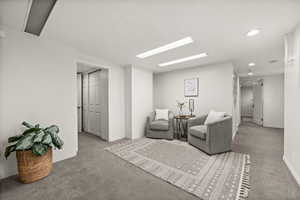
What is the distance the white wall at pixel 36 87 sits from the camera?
5.97 ft

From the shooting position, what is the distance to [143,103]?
13.7ft

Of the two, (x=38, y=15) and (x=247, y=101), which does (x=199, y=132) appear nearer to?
(x=38, y=15)

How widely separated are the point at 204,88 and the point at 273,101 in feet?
13.6

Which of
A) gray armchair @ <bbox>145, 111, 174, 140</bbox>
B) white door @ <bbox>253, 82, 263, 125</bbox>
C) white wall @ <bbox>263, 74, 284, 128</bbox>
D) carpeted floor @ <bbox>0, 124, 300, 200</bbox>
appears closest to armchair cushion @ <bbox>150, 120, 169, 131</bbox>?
gray armchair @ <bbox>145, 111, 174, 140</bbox>

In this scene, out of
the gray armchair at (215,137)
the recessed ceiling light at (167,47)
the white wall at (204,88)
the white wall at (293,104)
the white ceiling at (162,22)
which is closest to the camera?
the white ceiling at (162,22)

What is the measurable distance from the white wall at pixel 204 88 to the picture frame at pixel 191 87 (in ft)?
0.35

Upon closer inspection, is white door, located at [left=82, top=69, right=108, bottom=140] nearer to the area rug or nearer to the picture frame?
the area rug

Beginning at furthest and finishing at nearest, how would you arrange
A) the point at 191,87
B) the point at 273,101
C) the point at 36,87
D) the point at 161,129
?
the point at 273,101
the point at 191,87
the point at 161,129
the point at 36,87

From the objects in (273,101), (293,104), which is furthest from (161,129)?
(273,101)

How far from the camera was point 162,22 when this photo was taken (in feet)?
5.57

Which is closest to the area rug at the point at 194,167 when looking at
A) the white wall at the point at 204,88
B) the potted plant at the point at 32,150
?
the potted plant at the point at 32,150

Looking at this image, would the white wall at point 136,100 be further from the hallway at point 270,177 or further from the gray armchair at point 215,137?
the hallway at point 270,177

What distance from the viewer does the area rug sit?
1.58 metres

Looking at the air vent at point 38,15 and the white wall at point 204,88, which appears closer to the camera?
the air vent at point 38,15
